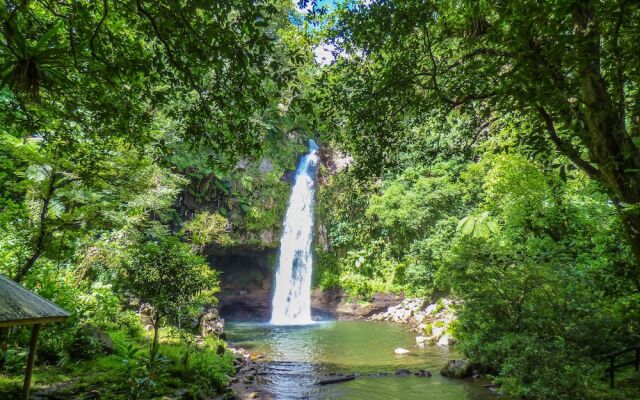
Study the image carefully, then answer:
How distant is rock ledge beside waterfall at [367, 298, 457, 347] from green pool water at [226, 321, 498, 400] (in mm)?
697

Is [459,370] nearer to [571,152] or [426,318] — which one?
[571,152]

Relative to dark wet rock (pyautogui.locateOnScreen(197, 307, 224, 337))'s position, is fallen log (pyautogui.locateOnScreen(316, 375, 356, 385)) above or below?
below

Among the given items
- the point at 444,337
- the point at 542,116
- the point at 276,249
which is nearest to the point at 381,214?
the point at 276,249

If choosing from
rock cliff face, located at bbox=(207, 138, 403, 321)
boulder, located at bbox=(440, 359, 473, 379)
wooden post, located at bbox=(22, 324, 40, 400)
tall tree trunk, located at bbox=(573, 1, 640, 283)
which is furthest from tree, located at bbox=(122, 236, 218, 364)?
rock cliff face, located at bbox=(207, 138, 403, 321)

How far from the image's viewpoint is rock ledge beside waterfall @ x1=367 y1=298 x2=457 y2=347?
47.1 ft

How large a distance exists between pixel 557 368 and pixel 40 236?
30.1ft

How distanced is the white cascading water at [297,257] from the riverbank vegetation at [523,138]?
48.1 ft

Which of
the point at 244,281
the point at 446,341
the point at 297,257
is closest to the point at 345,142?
the point at 446,341

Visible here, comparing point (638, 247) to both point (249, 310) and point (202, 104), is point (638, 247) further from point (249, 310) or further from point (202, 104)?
point (249, 310)

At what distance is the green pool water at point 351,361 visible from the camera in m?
8.68

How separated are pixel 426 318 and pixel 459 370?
8.84 m

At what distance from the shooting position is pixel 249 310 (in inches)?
953

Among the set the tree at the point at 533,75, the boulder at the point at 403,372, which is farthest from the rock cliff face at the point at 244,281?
the tree at the point at 533,75

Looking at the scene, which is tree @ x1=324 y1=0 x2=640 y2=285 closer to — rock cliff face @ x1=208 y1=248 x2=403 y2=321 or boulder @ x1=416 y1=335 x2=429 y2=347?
boulder @ x1=416 y1=335 x2=429 y2=347
